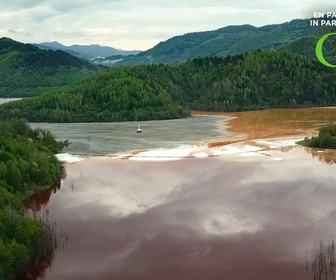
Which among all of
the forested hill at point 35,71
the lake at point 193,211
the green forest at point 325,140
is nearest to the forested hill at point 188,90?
the lake at point 193,211

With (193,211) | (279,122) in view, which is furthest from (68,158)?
(279,122)

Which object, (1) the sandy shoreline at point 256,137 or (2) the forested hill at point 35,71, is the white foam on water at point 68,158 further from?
(2) the forested hill at point 35,71

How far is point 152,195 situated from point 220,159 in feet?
43.3

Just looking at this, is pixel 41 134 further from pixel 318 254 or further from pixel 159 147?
pixel 318 254

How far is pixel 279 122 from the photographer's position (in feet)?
244

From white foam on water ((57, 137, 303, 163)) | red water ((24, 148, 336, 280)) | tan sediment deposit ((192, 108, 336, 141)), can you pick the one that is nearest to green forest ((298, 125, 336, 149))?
white foam on water ((57, 137, 303, 163))

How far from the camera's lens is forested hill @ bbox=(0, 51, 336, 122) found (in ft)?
285

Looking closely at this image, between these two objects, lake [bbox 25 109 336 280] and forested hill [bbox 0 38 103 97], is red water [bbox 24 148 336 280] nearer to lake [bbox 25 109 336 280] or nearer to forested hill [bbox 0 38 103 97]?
lake [bbox 25 109 336 280]

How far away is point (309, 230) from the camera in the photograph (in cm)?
2525

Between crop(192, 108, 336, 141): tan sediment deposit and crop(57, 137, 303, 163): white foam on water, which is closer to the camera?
crop(57, 137, 303, 163): white foam on water

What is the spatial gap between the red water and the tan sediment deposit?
55.1 ft

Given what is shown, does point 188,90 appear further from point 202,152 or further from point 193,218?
point 193,218

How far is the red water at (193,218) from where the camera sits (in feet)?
69.6

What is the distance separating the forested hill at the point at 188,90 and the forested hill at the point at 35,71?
49905 millimetres
